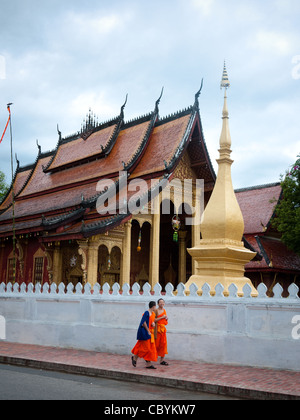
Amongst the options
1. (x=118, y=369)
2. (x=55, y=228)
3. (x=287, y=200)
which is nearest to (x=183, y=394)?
(x=118, y=369)

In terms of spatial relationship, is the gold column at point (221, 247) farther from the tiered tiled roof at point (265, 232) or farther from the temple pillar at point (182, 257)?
the tiered tiled roof at point (265, 232)

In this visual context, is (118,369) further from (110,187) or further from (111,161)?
(111,161)

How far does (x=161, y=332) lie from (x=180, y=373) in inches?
42.9

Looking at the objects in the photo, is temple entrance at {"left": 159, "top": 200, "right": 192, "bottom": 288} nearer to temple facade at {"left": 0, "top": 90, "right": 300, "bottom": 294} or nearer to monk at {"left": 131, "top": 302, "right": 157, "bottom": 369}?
temple facade at {"left": 0, "top": 90, "right": 300, "bottom": 294}

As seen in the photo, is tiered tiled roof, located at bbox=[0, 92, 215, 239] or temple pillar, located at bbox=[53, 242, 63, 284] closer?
tiered tiled roof, located at bbox=[0, 92, 215, 239]

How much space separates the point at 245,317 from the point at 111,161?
1083cm

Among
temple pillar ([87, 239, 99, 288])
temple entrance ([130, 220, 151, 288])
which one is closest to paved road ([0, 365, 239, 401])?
temple pillar ([87, 239, 99, 288])

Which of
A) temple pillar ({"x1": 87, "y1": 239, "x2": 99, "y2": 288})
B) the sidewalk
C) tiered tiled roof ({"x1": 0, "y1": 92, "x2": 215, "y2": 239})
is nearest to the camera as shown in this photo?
the sidewalk

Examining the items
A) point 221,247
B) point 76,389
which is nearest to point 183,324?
point 221,247

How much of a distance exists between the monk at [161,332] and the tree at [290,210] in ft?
40.6

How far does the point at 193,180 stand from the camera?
17.0 m

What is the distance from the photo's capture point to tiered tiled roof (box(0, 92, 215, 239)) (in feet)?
48.6

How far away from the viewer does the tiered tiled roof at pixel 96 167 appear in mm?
14820

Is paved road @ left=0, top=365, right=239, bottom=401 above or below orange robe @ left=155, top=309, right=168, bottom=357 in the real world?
below
